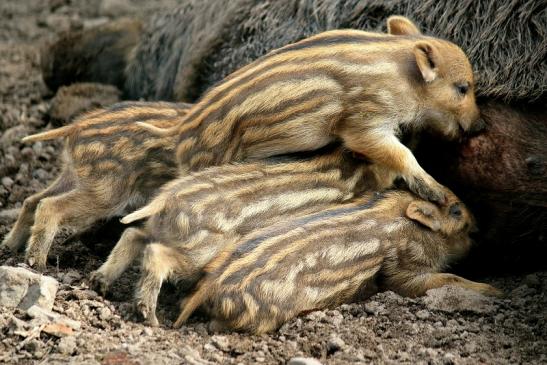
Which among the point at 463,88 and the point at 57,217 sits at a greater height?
the point at 463,88

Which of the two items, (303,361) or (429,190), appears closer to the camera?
(303,361)

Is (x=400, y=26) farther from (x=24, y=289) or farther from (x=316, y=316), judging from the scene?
(x=24, y=289)

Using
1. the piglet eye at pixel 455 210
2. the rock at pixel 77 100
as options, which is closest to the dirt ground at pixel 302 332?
the piglet eye at pixel 455 210

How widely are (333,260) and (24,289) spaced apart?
4.37 ft

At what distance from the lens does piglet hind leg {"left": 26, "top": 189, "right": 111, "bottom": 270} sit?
15.9 feet

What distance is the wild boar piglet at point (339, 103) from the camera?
4.65m

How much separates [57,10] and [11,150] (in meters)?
3.26

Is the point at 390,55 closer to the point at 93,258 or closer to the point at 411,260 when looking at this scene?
the point at 411,260

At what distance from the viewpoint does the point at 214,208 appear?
175 inches

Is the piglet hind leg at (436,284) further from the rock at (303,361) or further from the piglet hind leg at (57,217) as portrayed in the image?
the piglet hind leg at (57,217)

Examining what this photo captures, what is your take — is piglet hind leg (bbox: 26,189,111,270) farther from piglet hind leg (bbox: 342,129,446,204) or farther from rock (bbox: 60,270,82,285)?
piglet hind leg (bbox: 342,129,446,204)

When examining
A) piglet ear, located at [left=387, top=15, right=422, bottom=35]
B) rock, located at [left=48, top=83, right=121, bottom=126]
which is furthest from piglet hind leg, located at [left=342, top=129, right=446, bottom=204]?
rock, located at [left=48, top=83, right=121, bottom=126]

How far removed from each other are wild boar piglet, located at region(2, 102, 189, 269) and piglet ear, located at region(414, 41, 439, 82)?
4.04 feet

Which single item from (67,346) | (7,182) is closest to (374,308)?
(67,346)
